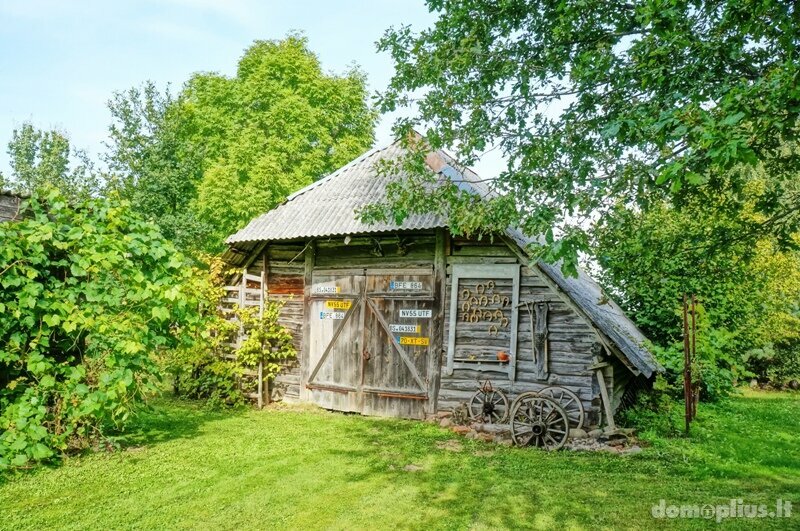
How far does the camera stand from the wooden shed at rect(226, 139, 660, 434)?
8891mm

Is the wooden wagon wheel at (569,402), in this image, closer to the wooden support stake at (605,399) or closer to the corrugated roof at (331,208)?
the wooden support stake at (605,399)

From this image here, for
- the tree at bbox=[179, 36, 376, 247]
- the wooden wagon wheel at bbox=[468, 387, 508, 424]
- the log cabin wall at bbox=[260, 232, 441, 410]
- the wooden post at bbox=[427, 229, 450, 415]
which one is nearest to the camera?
the wooden wagon wheel at bbox=[468, 387, 508, 424]

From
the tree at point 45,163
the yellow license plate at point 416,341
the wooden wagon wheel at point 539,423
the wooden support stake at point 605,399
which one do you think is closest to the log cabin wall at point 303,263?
the yellow license plate at point 416,341

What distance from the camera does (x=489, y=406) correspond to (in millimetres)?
9203

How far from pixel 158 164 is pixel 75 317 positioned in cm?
1710

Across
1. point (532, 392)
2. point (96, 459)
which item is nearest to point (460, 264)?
point (532, 392)

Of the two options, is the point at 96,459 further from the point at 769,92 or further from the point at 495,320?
the point at 769,92

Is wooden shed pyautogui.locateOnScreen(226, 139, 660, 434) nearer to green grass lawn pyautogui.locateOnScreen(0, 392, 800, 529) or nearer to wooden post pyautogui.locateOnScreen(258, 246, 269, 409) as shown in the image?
wooden post pyautogui.locateOnScreen(258, 246, 269, 409)

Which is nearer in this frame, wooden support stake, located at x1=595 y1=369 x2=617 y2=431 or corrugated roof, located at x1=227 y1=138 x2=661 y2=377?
wooden support stake, located at x1=595 y1=369 x2=617 y2=431

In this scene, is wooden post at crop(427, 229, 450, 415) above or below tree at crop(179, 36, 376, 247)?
below

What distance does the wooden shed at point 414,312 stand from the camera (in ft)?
29.2

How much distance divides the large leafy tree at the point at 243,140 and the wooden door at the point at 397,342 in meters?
9.91

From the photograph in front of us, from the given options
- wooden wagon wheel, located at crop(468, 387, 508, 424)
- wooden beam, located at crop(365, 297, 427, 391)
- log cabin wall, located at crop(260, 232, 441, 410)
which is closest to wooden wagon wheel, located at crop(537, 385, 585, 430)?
wooden wagon wheel, located at crop(468, 387, 508, 424)

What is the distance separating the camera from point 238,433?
893 centimetres
